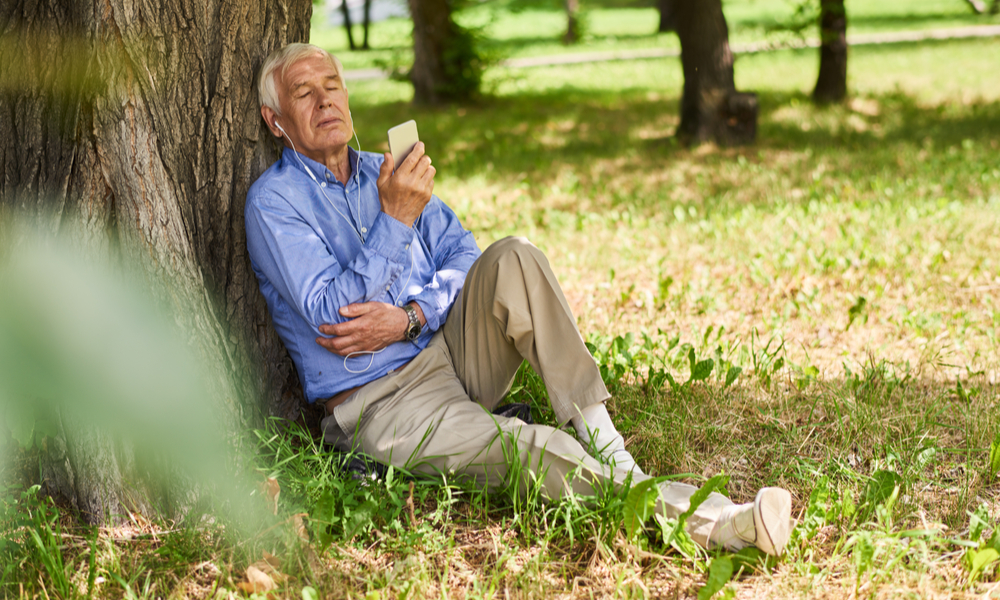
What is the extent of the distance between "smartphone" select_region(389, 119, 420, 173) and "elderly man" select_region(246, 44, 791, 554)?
1.4 inches

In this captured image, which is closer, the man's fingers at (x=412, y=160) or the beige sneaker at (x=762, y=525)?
the beige sneaker at (x=762, y=525)

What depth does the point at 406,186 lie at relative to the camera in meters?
2.61

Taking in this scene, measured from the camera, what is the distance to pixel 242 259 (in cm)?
283

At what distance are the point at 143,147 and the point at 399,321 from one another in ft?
3.24

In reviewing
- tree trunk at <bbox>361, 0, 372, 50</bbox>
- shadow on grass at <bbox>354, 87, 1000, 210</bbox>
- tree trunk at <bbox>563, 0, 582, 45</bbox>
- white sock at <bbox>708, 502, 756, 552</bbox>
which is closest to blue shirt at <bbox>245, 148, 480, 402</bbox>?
white sock at <bbox>708, 502, 756, 552</bbox>

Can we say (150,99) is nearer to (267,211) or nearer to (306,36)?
(267,211)

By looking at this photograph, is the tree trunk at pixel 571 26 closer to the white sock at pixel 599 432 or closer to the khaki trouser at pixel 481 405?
the khaki trouser at pixel 481 405

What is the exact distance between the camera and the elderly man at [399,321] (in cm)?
254

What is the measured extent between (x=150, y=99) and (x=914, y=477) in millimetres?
2805

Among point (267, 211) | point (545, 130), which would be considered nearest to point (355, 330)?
point (267, 211)

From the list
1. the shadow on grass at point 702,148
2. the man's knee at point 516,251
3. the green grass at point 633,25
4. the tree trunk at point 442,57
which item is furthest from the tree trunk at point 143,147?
the green grass at point 633,25

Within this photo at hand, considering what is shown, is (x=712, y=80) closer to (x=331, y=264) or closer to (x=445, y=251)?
(x=445, y=251)

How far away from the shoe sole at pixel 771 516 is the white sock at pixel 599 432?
55cm

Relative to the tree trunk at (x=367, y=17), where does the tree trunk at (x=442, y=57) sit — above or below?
below
